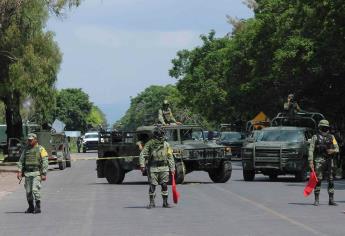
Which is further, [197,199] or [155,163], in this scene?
[197,199]

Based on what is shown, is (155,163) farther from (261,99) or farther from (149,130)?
(261,99)

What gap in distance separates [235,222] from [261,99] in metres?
41.5

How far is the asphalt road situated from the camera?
42.6 feet

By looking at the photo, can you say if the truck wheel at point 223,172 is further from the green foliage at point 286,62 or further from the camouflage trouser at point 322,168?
the green foliage at point 286,62

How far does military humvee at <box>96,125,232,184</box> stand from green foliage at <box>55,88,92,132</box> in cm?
13326

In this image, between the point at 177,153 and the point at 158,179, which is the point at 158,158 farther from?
the point at 177,153

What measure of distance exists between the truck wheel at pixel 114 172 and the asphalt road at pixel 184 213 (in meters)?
2.35

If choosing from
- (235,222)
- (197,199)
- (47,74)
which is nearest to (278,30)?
(47,74)

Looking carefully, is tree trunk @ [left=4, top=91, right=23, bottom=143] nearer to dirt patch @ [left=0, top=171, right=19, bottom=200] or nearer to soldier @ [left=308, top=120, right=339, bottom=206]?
dirt patch @ [left=0, top=171, right=19, bottom=200]

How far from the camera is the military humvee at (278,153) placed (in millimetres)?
26922

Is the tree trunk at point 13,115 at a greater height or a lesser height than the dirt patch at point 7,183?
greater

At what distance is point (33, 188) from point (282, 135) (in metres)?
13.5

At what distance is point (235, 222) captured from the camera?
14.0m

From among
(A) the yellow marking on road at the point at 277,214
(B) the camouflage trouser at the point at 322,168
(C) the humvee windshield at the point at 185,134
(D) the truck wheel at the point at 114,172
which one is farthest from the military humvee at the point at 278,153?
(B) the camouflage trouser at the point at 322,168
